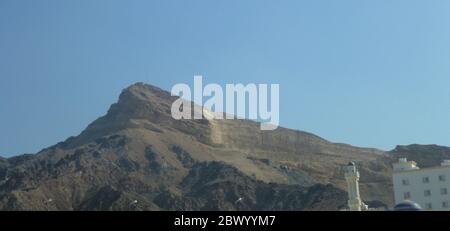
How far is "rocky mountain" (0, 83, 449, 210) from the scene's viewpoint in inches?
4466

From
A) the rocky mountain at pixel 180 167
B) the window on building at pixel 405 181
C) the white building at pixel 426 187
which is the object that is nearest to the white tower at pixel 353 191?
the white building at pixel 426 187

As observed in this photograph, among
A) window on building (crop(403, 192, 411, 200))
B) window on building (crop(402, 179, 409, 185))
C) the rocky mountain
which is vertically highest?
the rocky mountain

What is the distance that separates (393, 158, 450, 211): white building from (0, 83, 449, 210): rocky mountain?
47.3 meters

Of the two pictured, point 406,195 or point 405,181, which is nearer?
point 406,195

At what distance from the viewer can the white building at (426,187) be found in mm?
52625

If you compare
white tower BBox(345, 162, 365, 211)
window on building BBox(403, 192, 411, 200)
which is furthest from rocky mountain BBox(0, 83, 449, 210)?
white tower BBox(345, 162, 365, 211)

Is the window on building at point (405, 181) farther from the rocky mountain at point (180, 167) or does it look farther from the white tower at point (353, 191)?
the rocky mountain at point (180, 167)

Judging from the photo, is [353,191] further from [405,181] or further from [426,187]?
[426,187]

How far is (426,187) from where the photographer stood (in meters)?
53.0

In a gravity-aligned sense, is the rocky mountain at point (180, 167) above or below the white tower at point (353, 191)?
above

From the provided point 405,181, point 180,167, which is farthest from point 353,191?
point 180,167

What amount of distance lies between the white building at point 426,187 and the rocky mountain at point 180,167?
47328mm

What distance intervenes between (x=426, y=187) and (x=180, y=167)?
91450 millimetres

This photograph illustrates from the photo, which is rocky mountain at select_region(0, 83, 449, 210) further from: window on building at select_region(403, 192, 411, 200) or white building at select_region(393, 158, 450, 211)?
window on building at select_region(403, 192, 411, 200)
